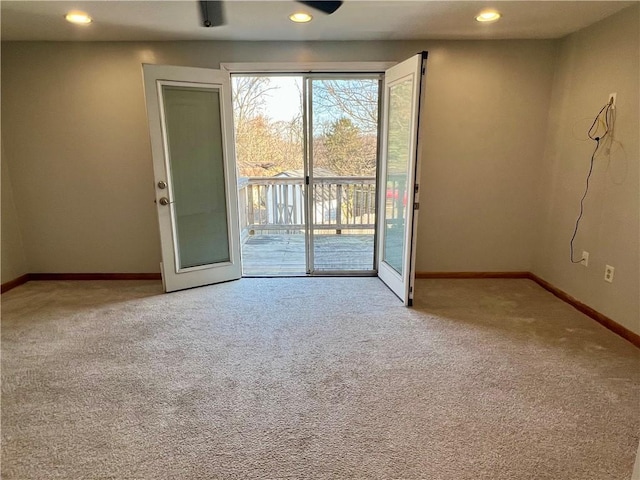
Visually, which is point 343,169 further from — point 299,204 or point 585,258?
point 585,258

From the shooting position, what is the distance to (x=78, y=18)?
2.68 m

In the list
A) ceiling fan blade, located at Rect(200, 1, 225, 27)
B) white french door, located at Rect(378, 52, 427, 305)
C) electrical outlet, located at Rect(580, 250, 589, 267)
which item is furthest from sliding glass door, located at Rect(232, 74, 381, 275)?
electrical outlet, located at Rect(580, 250, 589, 267)

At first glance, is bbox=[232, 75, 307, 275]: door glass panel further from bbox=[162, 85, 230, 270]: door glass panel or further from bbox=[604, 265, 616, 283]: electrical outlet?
bbox=[604, 265, 616, 283]: electrical outlet

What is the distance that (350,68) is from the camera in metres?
3.42

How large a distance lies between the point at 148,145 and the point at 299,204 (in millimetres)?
2719

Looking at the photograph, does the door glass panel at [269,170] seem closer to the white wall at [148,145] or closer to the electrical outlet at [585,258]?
the white wall at [148,145]

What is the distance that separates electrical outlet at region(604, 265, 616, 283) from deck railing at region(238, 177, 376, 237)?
129 inches

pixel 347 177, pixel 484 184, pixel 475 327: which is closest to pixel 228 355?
pixel 475 327

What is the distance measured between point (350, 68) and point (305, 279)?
6.87ft

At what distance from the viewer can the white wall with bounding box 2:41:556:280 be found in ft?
11.0

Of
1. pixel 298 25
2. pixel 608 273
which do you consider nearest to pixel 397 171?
pixel 298 25

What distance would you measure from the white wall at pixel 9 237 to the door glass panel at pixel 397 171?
368cm

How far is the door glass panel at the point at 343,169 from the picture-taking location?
3822 mm

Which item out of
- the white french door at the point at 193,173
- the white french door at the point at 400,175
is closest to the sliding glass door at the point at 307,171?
the white french door at the point at 400,175
